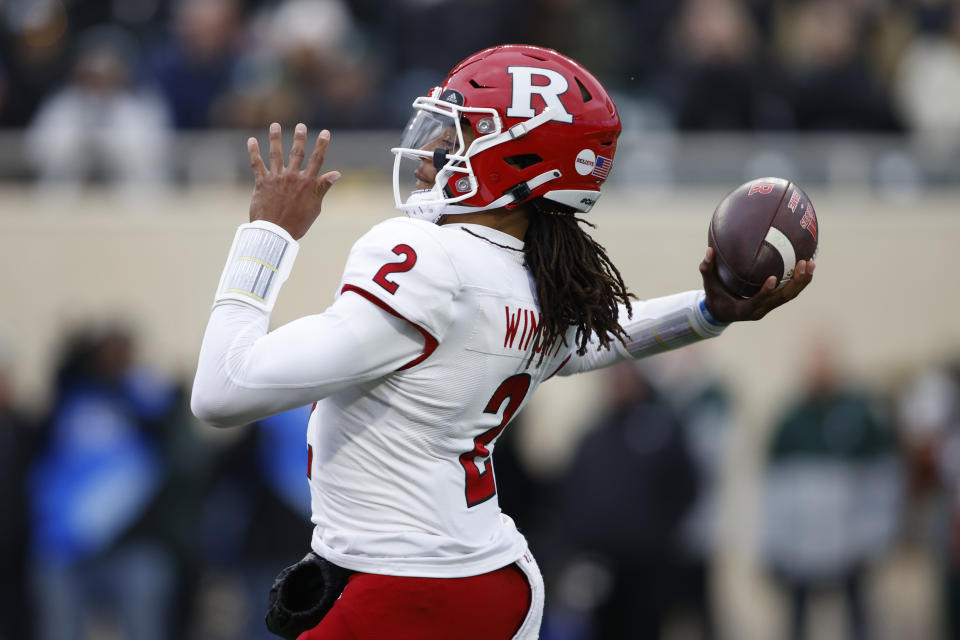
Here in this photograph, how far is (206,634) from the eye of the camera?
337 inches

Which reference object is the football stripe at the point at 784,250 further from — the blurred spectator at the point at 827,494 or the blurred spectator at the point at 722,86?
the blurred spectator at the point at 722,86

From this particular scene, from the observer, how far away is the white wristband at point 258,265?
120 inches

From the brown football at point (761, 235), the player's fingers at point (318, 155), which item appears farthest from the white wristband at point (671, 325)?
the player's fingers at point (318, 155)

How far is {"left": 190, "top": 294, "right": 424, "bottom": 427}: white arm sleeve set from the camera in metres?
2.92

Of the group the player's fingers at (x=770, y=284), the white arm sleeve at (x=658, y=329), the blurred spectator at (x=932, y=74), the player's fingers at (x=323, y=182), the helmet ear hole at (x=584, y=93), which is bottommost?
the blurred spectator at (x=932, y=74)

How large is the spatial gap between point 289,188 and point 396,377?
0.47 meters

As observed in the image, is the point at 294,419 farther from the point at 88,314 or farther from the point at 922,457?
the point at 922,457

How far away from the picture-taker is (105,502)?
7926 mm

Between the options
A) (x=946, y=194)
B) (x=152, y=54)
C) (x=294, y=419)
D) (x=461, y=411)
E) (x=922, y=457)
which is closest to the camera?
(x=461, y=411)

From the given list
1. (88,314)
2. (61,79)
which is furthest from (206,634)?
(61,79)

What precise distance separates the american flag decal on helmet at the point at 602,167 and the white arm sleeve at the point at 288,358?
2.05 feet

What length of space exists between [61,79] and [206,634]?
372 centimetres

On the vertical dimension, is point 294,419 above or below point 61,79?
below

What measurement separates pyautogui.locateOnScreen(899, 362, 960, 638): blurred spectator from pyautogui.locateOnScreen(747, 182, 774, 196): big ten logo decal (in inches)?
193
